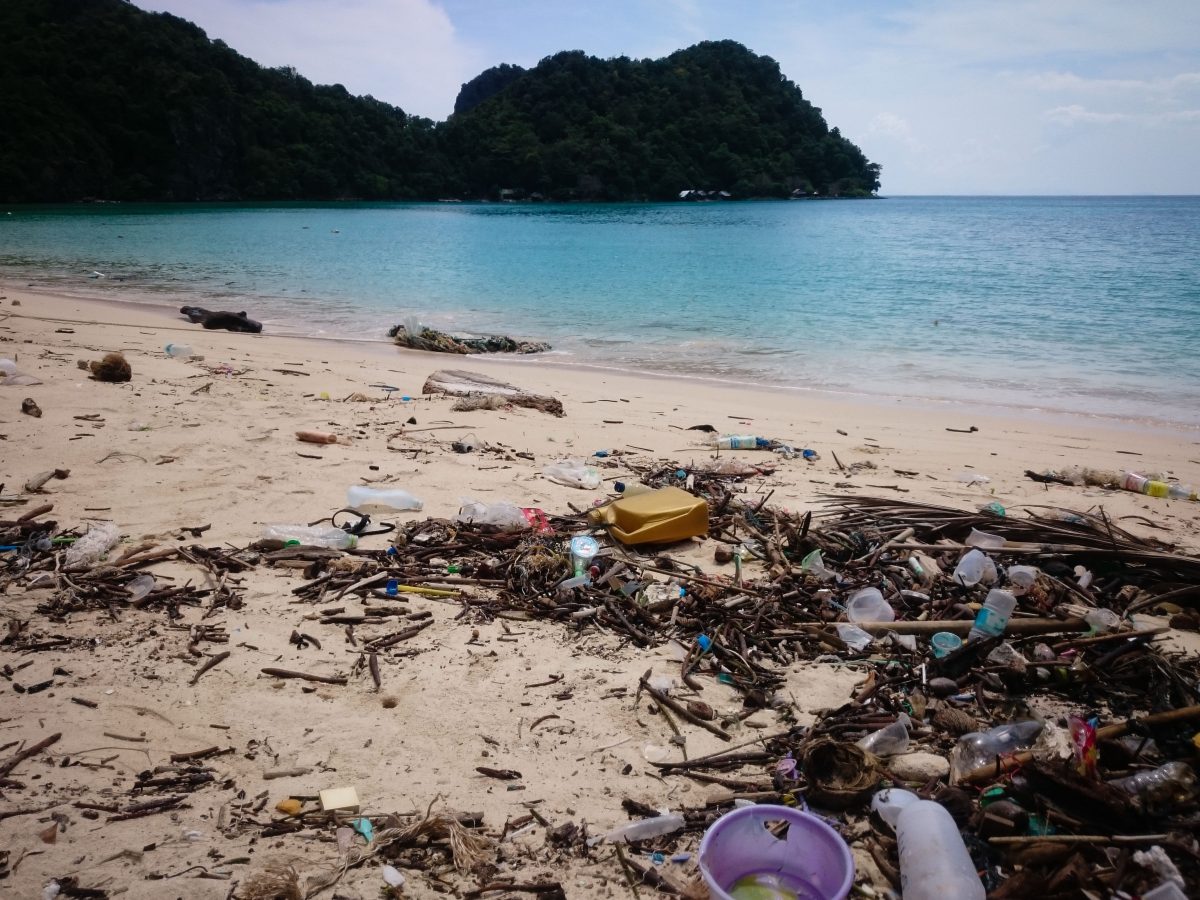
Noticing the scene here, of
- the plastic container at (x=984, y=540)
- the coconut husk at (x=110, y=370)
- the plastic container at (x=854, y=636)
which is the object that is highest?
the coconut husk at (x=110, y=370)

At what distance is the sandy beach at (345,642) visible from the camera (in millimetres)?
2232

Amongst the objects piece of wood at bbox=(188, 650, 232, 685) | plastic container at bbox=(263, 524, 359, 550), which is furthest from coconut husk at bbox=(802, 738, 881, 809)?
plastic container at bbox=(263, 524, 359, 550)

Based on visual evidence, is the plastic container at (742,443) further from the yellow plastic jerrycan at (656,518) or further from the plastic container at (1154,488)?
the plastic container at (1154,488)

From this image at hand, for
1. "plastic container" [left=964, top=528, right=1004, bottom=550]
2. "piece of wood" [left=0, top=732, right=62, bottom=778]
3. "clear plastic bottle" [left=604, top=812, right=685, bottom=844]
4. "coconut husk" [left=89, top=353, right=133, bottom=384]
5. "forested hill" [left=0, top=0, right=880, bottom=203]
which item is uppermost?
"forested hill" [left=0, top=0, right=880, bottom=203]

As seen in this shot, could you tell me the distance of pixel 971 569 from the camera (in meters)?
3.85

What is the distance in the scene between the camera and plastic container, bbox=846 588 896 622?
140 inches

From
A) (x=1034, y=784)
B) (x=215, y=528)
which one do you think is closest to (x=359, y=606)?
(x=215, y=528)

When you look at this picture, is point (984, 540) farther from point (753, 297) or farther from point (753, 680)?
point (753, 297)

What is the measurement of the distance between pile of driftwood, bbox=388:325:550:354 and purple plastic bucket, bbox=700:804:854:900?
11.4 meters

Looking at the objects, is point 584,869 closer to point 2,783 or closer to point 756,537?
point 2,783

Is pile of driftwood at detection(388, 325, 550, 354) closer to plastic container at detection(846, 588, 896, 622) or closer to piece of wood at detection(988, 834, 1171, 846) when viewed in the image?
plastic container at detection(846, 588, 896, 622)

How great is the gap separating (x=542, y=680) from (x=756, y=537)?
1936 millimetres

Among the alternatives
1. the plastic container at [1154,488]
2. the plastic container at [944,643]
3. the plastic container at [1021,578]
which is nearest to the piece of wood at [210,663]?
the plastic container at [944,643]

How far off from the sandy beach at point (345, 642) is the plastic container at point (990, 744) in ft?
1.83
